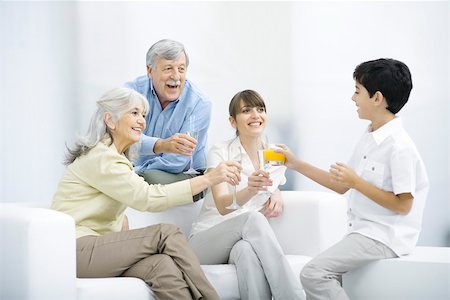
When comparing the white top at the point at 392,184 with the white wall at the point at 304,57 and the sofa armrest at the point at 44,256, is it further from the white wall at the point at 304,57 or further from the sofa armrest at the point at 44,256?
the white wall at the point at 304,57

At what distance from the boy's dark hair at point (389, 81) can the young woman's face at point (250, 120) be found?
0.56 meters

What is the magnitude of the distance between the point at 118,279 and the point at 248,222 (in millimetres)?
663

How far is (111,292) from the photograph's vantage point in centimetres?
247

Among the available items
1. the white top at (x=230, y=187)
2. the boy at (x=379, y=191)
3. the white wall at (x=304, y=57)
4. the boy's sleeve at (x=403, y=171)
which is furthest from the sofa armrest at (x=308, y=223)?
the white wall at (x=304, y=57)

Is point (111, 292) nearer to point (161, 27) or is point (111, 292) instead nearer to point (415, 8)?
point (161, 27)

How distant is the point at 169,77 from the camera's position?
3375mm

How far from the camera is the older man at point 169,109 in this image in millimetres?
3373

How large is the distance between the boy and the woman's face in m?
0.77

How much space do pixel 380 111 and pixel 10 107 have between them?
225cm

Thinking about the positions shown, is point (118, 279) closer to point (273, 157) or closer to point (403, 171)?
point (273, 157)

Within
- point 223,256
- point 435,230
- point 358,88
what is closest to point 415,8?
point 435,230

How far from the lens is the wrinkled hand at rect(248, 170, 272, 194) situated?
2.95 m

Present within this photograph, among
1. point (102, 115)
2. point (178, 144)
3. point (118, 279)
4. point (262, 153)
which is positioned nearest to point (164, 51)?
point (178, 144)

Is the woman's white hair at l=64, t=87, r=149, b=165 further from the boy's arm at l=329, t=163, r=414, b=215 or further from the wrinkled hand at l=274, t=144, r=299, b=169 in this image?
the boy's arm at l=329, t=163, r=414, b=215
